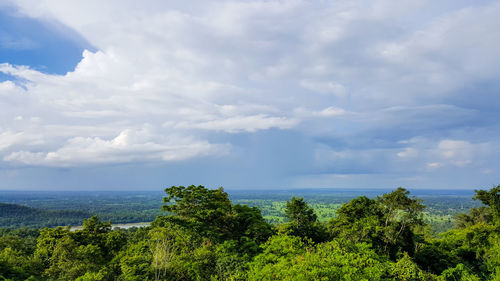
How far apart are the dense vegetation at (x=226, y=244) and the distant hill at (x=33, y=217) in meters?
137

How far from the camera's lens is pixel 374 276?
46.8 ft

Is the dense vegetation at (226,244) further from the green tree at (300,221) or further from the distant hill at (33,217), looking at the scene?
the distant hill at (33,217)

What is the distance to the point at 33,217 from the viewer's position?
17125 cm

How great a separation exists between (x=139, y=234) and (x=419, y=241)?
4485 centimetres

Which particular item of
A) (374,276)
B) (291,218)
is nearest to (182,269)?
(374,276)

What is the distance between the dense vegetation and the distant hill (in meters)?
137

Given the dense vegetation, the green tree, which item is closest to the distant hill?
the dense vegetation

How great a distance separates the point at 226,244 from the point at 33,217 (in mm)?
195351

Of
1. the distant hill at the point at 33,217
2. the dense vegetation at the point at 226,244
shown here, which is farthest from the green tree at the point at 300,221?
the distant hill at the point at 33,217

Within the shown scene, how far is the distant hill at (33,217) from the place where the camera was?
15250 centimetres

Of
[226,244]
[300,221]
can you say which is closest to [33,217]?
[300,221]

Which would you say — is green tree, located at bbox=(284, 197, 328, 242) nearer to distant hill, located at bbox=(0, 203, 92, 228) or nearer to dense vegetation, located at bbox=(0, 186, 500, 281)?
dense vegetation, located at bbox=(0, 186, 500, 281)

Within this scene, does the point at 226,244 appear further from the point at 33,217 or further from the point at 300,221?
the point at 33,217

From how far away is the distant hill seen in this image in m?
152
